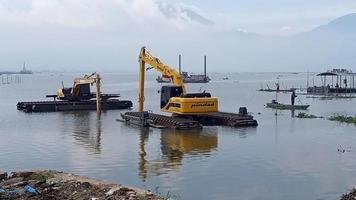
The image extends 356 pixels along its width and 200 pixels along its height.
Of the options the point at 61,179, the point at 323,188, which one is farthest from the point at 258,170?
the point at 61,179

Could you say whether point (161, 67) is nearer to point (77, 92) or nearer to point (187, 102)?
point (187, 102)

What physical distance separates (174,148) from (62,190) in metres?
11.8

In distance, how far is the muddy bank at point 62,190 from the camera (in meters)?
12.8

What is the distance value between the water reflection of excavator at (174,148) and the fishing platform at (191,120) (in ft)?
2.97

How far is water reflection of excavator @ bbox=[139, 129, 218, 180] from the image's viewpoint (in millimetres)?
19841

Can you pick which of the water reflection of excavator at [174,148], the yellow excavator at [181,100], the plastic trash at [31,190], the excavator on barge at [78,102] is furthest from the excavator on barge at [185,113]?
the plastic trash at [31,190]

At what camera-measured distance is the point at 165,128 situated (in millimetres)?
32875

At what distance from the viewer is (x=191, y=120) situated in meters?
33.5

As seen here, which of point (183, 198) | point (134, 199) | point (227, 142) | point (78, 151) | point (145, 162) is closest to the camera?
point (134, 199)

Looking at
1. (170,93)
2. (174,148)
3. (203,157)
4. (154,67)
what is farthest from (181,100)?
(203,157)

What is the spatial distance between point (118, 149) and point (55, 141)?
4786 mm

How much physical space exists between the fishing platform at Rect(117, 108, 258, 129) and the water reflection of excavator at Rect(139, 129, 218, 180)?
907mm

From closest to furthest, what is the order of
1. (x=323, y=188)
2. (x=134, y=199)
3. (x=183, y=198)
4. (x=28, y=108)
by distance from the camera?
(x=134, y=199) < (x=183, y=198) < (x=323, y=188) < (x=28, y=108)

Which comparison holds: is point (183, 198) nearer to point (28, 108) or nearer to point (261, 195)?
point (261, 195)
